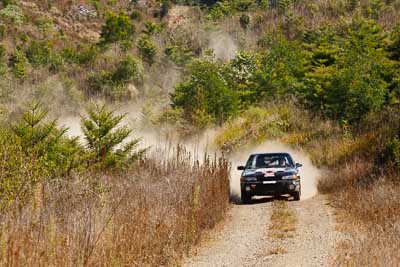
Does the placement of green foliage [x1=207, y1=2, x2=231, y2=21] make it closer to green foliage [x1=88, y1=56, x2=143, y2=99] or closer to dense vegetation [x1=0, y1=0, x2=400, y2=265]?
dense vegetation [x1=0, y1=0, x2=400, y2=265]

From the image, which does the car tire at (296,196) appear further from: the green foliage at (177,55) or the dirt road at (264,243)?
the green foliage at (177,55)

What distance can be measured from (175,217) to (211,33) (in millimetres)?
61554

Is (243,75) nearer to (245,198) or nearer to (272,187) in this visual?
(245,198)

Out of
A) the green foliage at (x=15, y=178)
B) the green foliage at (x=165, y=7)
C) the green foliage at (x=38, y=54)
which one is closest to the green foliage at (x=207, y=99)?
the green foliage at (x=15, y=178)

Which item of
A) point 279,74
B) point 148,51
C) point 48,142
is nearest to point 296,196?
point 48,142

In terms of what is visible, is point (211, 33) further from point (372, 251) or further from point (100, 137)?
point (372, 251)

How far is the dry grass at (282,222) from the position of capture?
12.2 m

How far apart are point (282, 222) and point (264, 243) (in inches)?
87.3

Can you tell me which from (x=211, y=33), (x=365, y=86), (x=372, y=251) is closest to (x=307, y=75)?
(x=365, y=86)

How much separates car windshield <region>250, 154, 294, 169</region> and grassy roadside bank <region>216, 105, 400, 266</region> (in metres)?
1.73

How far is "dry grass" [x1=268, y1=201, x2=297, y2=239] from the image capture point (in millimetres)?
12205

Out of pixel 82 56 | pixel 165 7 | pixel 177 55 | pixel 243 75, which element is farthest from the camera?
pixel 165 7

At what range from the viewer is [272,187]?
18.3m

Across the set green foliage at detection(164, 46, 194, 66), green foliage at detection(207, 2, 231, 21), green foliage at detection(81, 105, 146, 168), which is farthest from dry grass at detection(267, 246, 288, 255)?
green foliage at detection(207, 2, 231, 21)
